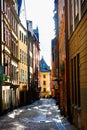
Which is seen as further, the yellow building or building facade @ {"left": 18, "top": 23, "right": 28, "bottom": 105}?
the yellow building

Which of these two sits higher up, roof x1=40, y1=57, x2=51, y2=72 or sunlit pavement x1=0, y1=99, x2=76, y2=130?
roof x1=40, y1=57, x2=51, y2=72

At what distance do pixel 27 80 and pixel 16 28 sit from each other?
15758 mm

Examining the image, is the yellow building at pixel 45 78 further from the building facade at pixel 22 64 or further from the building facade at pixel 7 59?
the building facade at pixel 7 59

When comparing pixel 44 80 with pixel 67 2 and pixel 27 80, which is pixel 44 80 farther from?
pixel 67 2

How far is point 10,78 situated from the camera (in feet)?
143

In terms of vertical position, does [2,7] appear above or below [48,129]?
above

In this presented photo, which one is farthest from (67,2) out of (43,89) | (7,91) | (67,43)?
(43,89)

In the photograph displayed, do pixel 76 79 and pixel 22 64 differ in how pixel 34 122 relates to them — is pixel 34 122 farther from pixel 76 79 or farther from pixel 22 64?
pixel 22 64

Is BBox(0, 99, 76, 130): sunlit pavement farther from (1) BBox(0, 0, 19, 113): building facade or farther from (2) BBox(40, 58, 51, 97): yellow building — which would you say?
(2) BBox(40, 58, 51, 97): yellow building

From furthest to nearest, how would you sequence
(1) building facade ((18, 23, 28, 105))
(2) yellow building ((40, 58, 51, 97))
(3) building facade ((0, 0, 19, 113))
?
(2) yellow building ((40, 58, 51, 97)) < (1) building facade ((18, 23, 28, 105)) < (3) building facade ((0, 0, 19, 113))

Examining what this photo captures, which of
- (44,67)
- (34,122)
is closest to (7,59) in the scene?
(34,122)

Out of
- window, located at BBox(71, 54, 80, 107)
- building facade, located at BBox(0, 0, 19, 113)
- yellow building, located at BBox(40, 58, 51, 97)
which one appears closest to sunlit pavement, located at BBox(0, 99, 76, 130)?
window, located at BBox(71, 54, 80, 107)

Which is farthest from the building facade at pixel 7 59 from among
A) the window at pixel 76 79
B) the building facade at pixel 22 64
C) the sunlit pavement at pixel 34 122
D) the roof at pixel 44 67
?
the roof at pixel 44 67

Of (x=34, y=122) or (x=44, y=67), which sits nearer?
(x=34, y=122)
